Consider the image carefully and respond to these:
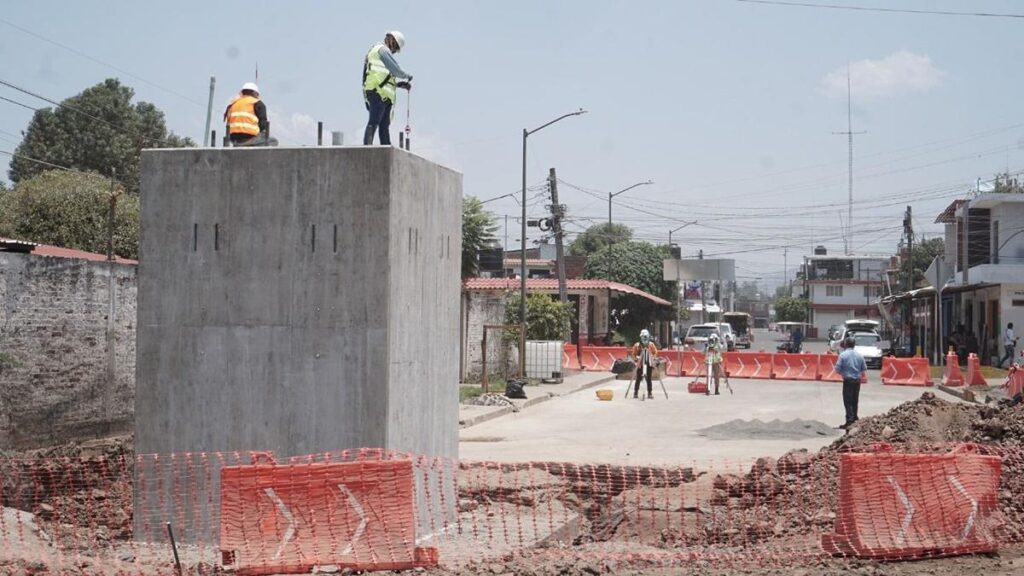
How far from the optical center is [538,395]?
3070cm

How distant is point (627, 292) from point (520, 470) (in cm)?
4233

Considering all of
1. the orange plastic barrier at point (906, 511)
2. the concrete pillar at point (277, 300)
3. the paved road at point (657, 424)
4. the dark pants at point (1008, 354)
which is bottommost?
the paved road at point (657, 424)

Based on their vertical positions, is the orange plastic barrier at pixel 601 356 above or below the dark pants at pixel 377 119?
below

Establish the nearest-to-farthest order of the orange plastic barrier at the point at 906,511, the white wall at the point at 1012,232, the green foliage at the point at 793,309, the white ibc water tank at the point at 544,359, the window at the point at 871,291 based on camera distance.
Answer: the orange plastic barrier at the point at 906,511
the white ibc water tank at the point at 544,359
the white wall at the point at 1012,232
the window at the point at 871,291
the green foliage at the point at 793,309

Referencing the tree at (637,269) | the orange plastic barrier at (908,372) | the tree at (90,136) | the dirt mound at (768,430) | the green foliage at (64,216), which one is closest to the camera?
the dirt mound at (768,430)

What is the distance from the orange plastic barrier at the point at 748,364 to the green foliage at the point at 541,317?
20.7 feet

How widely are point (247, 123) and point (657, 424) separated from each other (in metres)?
14.3

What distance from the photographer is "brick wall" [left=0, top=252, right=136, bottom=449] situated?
1725cm

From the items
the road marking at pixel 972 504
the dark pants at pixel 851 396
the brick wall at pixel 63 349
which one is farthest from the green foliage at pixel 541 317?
the road marking at pixel 972 504

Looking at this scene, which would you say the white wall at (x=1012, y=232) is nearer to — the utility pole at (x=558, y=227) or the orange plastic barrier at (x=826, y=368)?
the orange plastic barrier at (x=826, y=368)

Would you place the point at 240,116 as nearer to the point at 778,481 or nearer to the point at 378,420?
the point at 378,420

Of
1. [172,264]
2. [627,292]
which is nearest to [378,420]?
[172,264]

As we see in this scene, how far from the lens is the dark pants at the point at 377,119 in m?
11.6

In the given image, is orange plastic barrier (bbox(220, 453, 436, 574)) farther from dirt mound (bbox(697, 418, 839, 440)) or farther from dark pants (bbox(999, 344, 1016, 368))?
dark pants (bbox(999, 344, 1016, 368))
